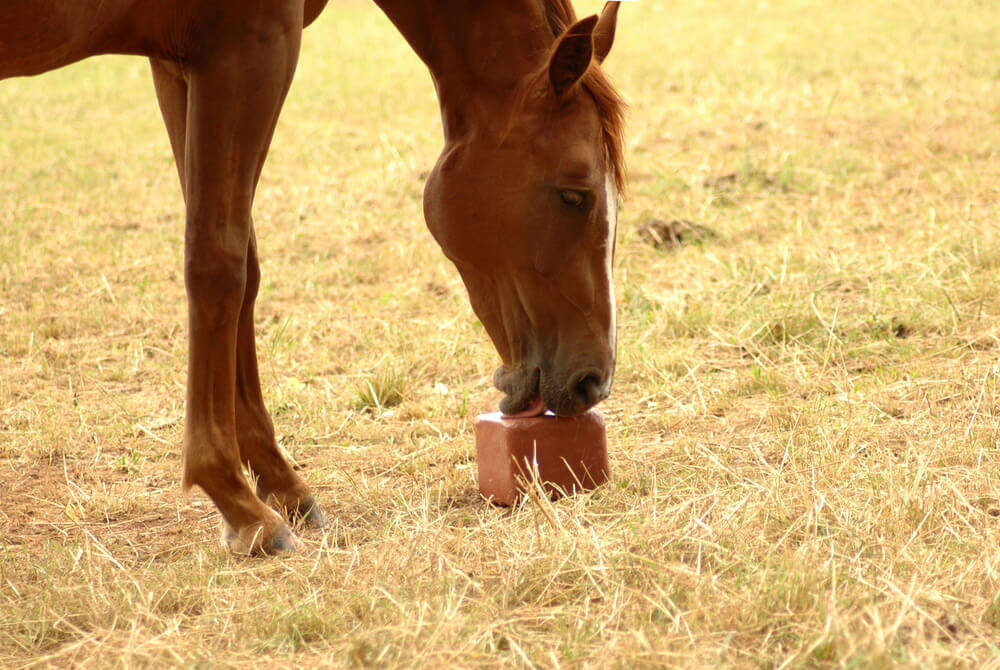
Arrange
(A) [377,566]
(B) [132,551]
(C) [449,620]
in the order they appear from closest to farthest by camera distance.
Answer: (C) [449,620] < (A) [377,566] < (B) [132,551]

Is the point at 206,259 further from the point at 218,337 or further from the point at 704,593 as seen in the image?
the point at 704,593

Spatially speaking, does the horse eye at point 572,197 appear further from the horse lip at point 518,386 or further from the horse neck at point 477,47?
the horse lip at point 518,386

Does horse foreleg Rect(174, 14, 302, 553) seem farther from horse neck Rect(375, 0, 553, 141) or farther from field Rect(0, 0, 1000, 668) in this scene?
horse neck Rect(375, 0, 553, 141)

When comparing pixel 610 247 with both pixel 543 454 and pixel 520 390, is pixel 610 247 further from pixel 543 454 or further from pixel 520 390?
pixel 543 454

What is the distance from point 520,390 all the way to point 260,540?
0.70 metres

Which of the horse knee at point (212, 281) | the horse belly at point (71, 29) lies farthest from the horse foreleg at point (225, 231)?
the horse belly at point (71, 29)

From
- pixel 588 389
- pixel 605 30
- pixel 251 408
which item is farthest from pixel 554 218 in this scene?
pixel 251 408

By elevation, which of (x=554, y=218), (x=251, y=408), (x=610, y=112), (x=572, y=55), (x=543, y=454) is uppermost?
(x=572, y=55)

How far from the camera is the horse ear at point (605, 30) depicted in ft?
9.20

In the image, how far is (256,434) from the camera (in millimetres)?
2904

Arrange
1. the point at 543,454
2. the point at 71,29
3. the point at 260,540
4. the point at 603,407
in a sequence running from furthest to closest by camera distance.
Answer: the point at 603,407, the point at 543,454, the point at 260,540, the point at 71,29

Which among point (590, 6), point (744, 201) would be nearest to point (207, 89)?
point (744, 201)

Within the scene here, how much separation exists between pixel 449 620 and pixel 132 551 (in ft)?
3.39

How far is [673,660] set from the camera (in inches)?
71.5
